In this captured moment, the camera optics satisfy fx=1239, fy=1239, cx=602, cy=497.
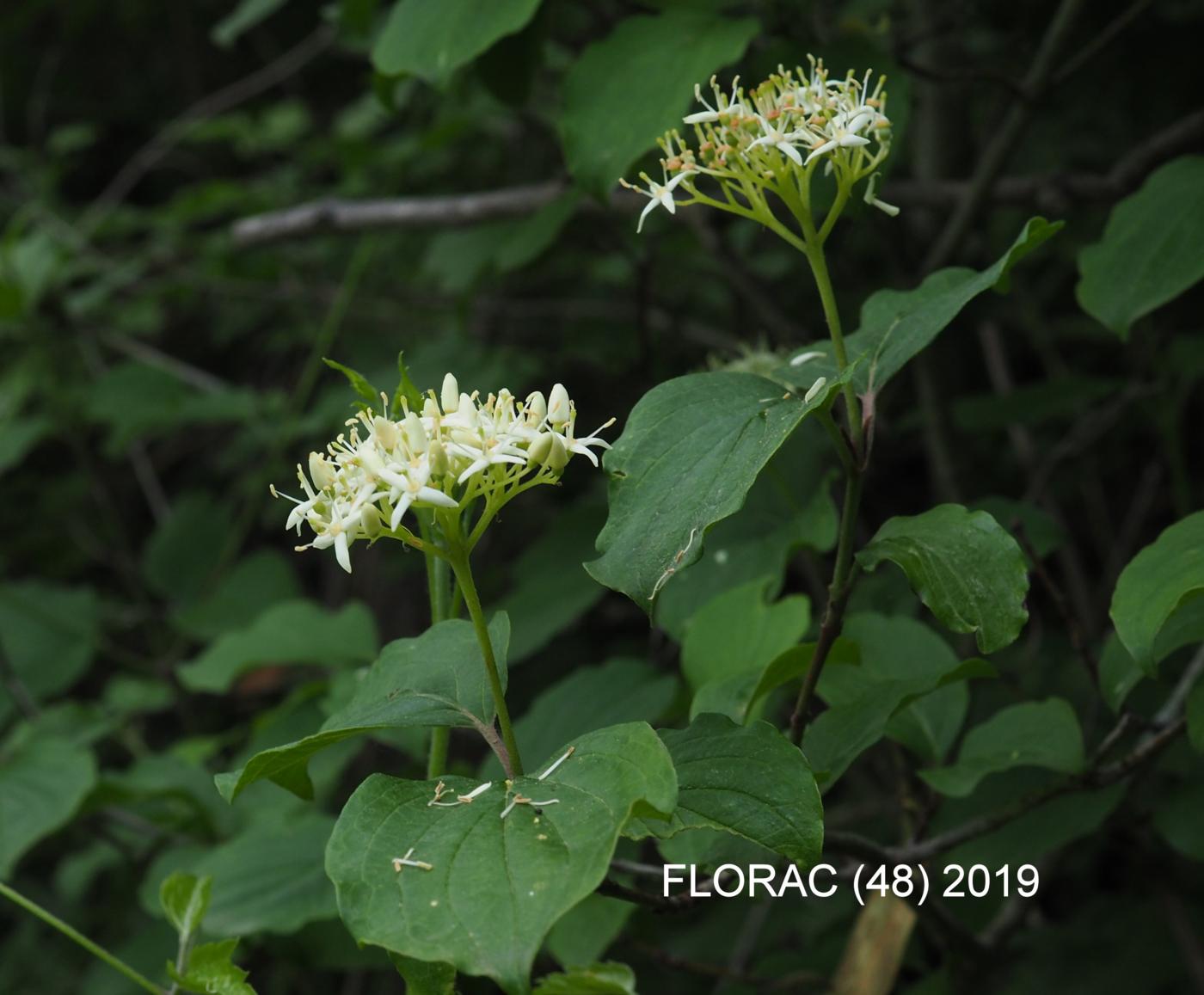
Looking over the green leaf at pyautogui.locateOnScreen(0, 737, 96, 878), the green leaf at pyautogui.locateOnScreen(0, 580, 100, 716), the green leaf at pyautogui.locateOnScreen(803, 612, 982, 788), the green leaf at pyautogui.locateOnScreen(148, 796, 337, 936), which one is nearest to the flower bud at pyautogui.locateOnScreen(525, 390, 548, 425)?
the green leaf at pyautogui.locateOnScreen(803, 612, 982, 788)

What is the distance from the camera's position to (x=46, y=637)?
2.52 metres

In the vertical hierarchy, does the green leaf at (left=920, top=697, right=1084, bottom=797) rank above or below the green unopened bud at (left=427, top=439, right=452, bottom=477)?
above

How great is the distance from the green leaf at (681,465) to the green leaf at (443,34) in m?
0.64

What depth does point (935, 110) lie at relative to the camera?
220 centimetres

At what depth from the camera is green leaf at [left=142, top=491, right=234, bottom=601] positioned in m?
2.80

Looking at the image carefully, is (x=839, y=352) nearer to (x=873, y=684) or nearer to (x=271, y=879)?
(x=873, y=684)

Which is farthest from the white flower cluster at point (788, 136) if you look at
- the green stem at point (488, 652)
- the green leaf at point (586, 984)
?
the green leaf at point (586, 984)

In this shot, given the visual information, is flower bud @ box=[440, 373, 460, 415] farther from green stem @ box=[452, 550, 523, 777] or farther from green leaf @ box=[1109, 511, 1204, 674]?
green leaf @ box=[1109, 511, 1204, 674]

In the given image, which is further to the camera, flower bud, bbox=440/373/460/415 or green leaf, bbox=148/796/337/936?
green leaf, bbox=148/796/337/936

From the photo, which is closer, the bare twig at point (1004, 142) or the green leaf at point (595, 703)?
the green leaf at point (595, 703)

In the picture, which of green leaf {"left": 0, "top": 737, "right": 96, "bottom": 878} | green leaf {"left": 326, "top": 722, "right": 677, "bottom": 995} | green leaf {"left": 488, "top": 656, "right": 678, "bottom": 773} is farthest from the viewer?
green leaf {"left": 0, "top": 737, "right": 96, "bottom": 878}

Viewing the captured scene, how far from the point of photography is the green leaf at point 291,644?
5.65 ft

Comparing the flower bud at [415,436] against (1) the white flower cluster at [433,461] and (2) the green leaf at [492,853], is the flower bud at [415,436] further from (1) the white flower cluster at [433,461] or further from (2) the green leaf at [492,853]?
(2) the green leaf at [492,853]

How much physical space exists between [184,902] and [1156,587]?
2.78ft
